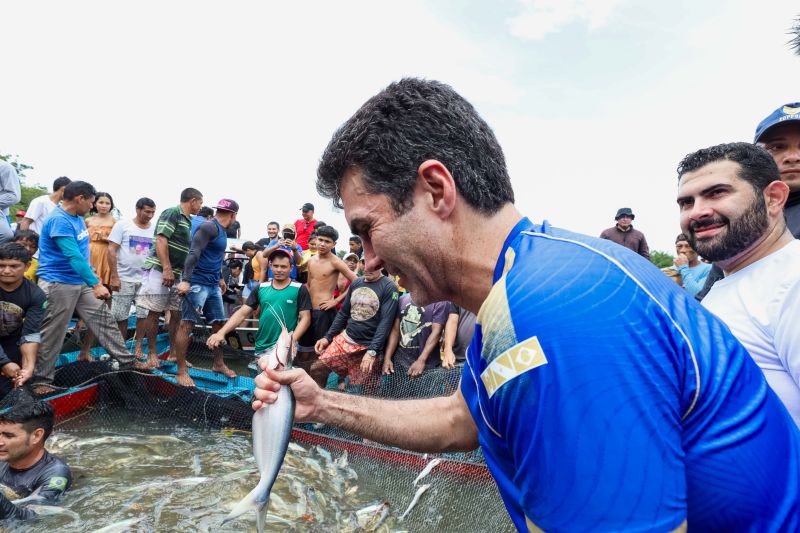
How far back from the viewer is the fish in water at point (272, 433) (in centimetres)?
198

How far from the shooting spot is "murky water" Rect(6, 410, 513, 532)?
4535mm

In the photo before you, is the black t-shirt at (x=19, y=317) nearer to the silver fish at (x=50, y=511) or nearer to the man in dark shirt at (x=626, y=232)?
the silver fish at (x=50, y=511)

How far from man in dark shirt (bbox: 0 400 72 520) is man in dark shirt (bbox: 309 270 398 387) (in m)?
3.02

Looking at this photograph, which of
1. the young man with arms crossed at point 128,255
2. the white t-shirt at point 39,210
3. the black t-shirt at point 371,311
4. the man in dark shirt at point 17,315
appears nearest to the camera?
the man in dark shirt at point 17,315

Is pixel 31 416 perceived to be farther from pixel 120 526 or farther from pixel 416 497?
pixel 416 497

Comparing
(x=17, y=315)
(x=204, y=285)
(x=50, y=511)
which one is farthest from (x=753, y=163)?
(x=204, y=285)

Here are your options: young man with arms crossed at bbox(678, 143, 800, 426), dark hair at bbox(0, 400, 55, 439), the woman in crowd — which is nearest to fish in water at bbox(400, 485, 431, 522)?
young man with arms crossed at bbox(678, 143, 800, 426)

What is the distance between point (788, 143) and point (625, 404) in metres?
3.23

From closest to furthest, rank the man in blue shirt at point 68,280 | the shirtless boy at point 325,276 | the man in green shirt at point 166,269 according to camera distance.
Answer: the man in blue shirt at point 68,280 < the man in green shirt at point 166,269 < the shirtless boy at point 325,276

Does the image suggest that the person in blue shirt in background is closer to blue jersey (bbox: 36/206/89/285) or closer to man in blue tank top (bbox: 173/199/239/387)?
man in blue tank top (bbox: 173/199/239/387)

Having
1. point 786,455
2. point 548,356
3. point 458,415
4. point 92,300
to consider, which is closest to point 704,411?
point 786,455

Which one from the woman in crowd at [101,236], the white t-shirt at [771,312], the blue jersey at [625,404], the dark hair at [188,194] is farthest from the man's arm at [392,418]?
the woman in crowd at [101,236]

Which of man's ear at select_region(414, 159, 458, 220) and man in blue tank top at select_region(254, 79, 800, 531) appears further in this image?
man's ear at select_region(414, 159, 458, 220)

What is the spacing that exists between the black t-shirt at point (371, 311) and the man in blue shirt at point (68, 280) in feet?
12.0
